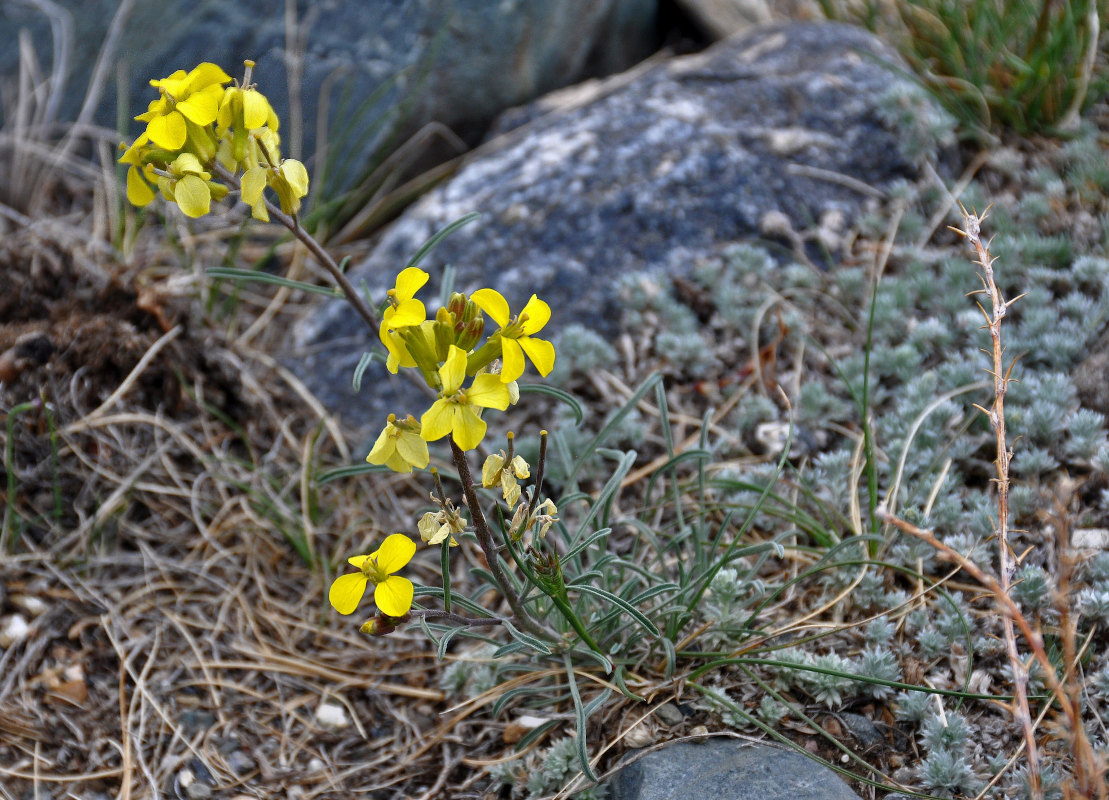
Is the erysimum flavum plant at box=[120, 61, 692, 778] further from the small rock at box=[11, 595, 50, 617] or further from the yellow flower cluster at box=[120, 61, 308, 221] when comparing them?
the small rock at box=[11, 595, 50, 617]

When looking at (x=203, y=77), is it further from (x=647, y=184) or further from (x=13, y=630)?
(x=647, y=184)

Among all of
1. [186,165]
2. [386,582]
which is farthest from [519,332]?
[186,165]

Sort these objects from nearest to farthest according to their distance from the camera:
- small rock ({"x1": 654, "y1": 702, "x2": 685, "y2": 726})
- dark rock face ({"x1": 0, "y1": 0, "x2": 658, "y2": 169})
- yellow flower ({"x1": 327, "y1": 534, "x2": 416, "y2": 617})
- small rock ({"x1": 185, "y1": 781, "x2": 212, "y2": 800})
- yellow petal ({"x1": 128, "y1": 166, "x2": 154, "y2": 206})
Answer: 1. yellow flower ({"x1": 327, "y1": 534, "x2": 416, "y2": 617})
2. yellow petal ({"x1": 128, "y1": 166, "x2": 154, "y2": 206})
3. small rock ({"x1": 654, "y1": 702, "x2": 685, "y2": 726})
4. small rock ({"x1": 185, "y1": 781, "x2": 212, "y2": 800})
5. dark rock face ({"x1": 0, "y1": 0, "x2": 658, "y2": 169})

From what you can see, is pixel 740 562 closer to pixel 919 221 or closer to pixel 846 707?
pixel 846 707

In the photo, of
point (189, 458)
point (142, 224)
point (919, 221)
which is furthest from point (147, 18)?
point (919, 221)

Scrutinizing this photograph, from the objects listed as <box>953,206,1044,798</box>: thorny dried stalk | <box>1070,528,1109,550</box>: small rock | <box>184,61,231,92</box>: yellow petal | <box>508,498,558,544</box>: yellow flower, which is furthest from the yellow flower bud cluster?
<box>1070,528,1109,550</box>: small rock

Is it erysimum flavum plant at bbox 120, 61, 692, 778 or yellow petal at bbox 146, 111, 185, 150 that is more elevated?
yellow petal at bbox 146, 111, 185, 150
